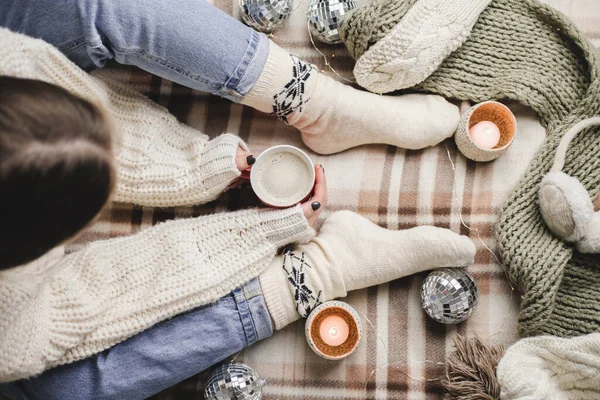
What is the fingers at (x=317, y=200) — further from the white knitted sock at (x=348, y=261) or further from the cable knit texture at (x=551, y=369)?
the cable knit texture at (x=551, y=369)

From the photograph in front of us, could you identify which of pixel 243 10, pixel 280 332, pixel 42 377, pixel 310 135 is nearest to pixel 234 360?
pixel 280 332

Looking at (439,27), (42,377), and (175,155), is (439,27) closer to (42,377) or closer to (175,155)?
(175,155)

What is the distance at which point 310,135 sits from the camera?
104 cm

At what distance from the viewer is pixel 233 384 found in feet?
3.06

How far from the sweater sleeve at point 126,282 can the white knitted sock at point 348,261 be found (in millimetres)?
37

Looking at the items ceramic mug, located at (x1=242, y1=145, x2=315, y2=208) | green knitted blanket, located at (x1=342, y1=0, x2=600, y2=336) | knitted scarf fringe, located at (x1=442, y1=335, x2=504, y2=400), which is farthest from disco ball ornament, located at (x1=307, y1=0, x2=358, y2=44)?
knitted scarf fringe, located at (x1=442, y1=335, x2=504, y2=400)

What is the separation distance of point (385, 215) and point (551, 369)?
38 cm

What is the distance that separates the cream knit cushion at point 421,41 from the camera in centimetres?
97

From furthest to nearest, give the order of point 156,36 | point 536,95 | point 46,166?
point 536,95, point 156,36, point 46,166

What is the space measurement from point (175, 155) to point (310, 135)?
0.81 feet

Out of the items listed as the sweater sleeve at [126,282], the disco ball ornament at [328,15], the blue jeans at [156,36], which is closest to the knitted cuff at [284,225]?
the sweater sleeve at [126,282]

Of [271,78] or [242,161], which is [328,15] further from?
[242,161]

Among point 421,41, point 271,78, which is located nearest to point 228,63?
point 271,78

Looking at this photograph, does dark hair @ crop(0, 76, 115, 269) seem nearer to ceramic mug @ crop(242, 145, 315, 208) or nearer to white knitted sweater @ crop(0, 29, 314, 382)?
white knitted sweater @ crop(0, 29, 314, 382)
